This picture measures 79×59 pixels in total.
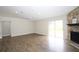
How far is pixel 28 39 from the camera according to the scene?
8.37 ft

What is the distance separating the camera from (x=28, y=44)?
249 cm

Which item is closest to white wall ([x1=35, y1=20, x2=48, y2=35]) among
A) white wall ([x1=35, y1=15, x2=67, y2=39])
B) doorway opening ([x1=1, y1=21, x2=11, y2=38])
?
white wall ([x1=35, y1=15, x2=67, y2=39])

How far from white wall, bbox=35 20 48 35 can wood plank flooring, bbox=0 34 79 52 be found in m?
0.15

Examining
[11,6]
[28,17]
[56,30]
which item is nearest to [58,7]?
[56,30]

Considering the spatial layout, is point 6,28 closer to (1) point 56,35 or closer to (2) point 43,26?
(2) point 43,26

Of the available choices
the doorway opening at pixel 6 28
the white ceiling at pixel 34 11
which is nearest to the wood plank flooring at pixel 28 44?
the doorway opening at pixel 6 28

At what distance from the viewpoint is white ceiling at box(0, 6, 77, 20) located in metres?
2.09

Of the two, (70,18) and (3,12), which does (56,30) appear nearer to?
(70,18)

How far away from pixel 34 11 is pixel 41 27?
0.72 m

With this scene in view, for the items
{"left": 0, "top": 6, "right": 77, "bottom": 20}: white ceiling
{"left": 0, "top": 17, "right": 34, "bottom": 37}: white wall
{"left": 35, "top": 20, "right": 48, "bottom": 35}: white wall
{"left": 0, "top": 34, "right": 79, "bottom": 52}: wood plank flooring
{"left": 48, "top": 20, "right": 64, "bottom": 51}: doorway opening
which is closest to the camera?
{"left": 0, "top": 6, "right": 77, "bottom": 20}: white ceiling

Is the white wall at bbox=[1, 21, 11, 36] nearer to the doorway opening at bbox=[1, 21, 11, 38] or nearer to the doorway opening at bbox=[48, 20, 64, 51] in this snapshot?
the doorway opening at bbox=[1, 21, 11, 38]

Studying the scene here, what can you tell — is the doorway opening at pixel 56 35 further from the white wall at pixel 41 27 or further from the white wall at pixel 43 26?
the white wall at pixel 41 27

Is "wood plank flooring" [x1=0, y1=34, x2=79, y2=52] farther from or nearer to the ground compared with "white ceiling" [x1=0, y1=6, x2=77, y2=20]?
nearer to the ground
